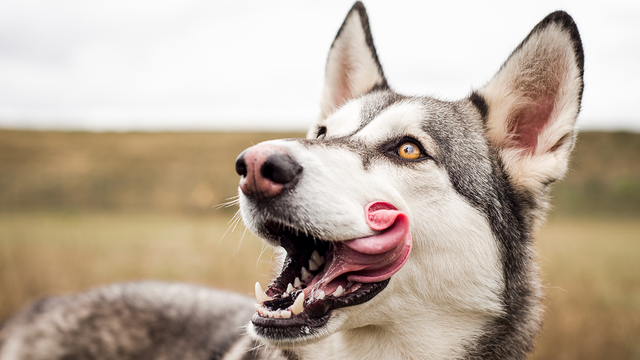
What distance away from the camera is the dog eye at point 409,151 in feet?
8.64

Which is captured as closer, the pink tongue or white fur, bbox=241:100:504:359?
the pink tongue

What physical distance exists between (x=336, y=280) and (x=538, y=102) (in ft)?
7.14

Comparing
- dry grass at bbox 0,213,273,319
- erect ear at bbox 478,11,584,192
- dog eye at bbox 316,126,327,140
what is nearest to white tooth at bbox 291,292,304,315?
dog eye at bbox 316,126,327,140

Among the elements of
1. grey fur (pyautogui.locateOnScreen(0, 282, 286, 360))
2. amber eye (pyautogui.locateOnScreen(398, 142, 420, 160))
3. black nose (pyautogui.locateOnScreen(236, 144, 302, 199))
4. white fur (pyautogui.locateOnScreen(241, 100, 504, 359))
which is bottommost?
grey fur (pyautogui.locateOnScreen(0, 282, 286, 360))

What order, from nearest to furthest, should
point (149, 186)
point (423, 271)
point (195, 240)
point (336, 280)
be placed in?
point (336, 280), point (423, 271), point (195, 240), point (149, 186)

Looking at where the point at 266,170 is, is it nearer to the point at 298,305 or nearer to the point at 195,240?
the point at 298,305

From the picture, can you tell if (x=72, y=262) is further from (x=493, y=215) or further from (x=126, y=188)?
(x=126, y=188)

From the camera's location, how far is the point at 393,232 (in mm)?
2094

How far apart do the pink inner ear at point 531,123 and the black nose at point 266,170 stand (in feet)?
6.90

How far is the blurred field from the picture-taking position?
19.1 ft

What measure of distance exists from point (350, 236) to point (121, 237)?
11.6 meters

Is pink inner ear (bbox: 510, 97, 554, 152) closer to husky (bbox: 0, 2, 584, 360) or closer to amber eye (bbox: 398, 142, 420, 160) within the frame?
husky (bbox: 0, 2, 584, 360)

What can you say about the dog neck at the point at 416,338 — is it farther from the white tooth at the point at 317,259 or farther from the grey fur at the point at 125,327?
the grey fur at the point at 125,327

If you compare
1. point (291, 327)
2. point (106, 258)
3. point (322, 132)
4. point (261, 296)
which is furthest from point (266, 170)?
point (106, 258)
